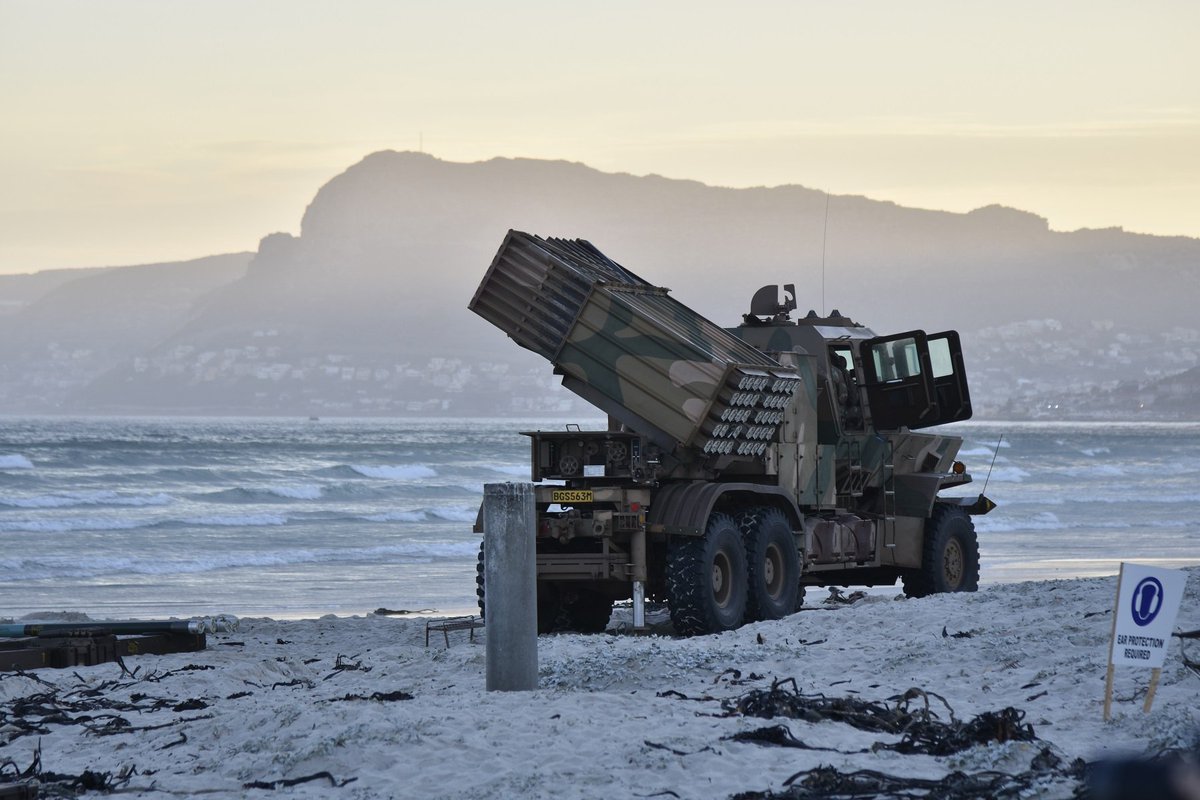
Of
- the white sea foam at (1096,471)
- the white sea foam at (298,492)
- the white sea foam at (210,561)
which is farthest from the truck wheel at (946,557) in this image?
the white sea foam at (1096,471)

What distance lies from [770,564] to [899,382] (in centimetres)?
229

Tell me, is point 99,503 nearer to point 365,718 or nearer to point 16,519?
point 16,519

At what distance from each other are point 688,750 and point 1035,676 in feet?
10.1

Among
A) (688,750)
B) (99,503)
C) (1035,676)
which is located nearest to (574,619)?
(1035,676)

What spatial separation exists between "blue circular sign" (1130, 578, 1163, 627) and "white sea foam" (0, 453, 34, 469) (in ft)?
185

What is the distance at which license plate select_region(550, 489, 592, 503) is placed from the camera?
43.5ft

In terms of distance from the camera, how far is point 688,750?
7754mm

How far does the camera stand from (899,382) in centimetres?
1538

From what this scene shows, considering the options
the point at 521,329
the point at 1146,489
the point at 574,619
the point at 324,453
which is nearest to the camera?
the point at 521,329

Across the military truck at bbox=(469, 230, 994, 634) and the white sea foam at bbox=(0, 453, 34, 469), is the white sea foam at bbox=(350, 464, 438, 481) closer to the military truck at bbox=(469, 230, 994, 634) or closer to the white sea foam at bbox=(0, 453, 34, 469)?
the white sea foam at bbox=(0, 453, 34, 469)

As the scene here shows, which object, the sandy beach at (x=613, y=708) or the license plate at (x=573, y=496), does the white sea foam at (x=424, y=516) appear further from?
the sandy beach at (x=613, y=708)

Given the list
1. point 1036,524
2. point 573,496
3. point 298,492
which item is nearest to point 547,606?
point 573,496

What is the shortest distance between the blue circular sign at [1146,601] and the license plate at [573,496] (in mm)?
5701

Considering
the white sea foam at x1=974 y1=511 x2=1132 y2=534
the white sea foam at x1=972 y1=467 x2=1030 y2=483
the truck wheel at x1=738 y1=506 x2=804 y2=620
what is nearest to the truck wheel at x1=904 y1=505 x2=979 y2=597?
the truck wheel at x1=738 y1=506 x2=804 y2=620
